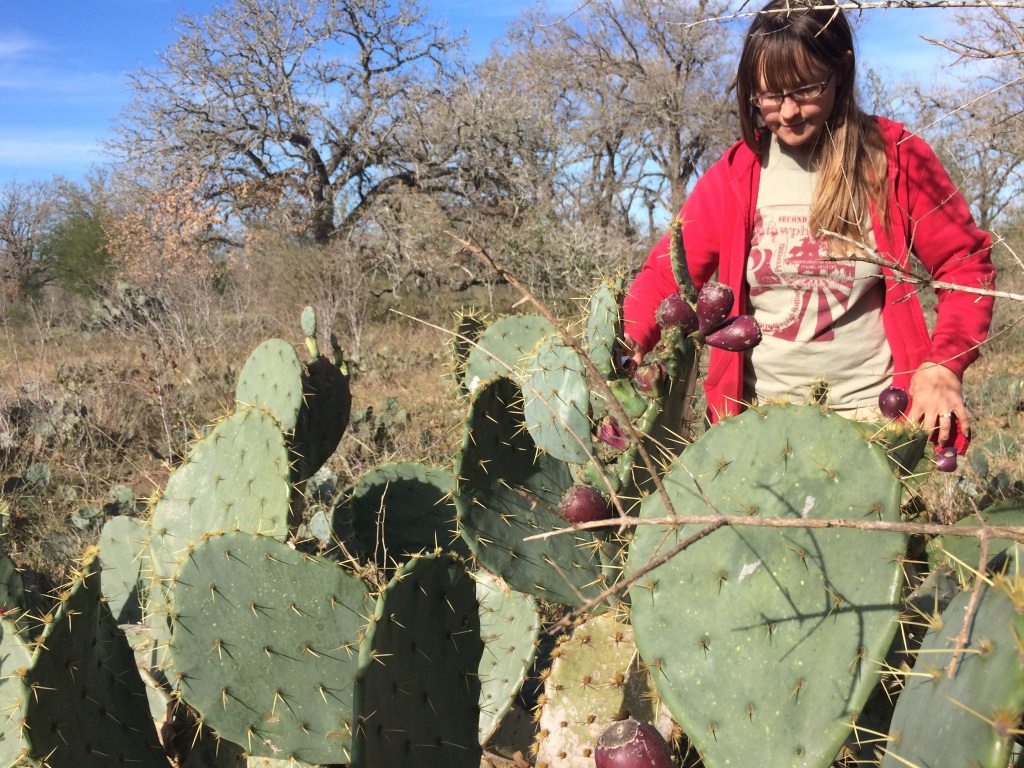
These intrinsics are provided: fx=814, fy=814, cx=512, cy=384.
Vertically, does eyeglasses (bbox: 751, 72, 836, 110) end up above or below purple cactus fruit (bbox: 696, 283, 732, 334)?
above

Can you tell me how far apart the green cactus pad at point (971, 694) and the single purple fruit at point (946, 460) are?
648mm

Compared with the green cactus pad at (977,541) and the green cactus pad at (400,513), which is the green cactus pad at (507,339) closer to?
the green cactus pad at (400,513)

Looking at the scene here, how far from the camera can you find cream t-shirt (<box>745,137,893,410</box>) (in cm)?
179

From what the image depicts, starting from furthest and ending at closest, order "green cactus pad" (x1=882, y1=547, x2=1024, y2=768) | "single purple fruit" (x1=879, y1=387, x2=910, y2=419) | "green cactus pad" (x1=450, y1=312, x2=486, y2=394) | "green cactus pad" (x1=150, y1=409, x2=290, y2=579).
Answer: "green cactus pad" (x1=450, y1=312, x2=486, y2=394)
"green cactus pad" (x1=150, y1=409, x2=290, y2=579)
"single purple fruit" (x1=879, y1=387, x2=910, y2=419)
"green cactus pad" (x1=882, y1=547, x2=1024, y2=768)

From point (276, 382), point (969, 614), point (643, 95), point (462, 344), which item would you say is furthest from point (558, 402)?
point (643, 95)

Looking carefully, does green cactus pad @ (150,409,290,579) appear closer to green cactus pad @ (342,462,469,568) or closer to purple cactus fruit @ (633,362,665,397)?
green cactus pad @ (342,462,469,568)

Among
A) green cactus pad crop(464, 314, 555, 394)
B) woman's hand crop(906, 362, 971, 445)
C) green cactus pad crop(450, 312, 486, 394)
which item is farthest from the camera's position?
green cactus pad crop(450, 312, 486, 394)

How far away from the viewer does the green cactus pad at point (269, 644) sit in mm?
Answer: 1325

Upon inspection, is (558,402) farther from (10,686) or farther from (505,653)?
(10,686)

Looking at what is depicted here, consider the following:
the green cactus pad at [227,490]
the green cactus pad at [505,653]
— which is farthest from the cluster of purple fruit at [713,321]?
the green cactus pad at [227,490]

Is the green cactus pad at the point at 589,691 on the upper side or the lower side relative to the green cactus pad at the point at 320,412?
lower

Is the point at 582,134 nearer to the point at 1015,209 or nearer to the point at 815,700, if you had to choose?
the point at 1015,209

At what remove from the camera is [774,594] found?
1.05 m

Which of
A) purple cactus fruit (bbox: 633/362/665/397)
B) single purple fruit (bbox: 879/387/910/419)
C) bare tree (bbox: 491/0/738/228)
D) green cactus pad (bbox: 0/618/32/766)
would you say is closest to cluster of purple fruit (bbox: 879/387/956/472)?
single purple fruit (bbox: 879/387/910/419)
